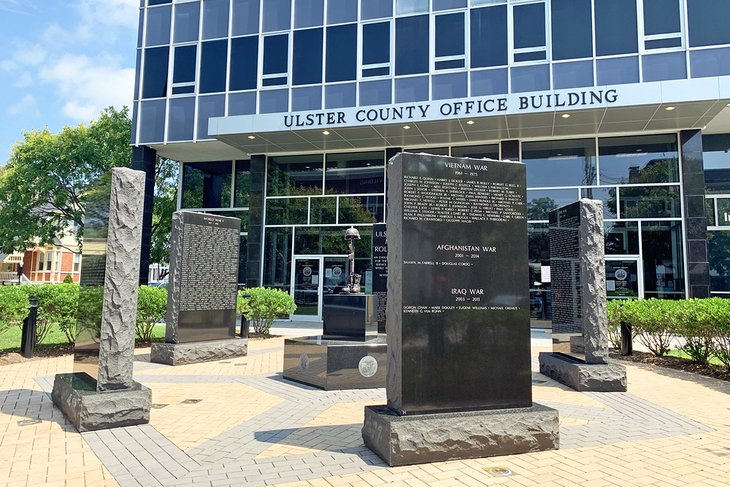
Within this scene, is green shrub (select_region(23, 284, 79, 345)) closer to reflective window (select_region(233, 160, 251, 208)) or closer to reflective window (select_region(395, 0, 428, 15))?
reflective window (select_region(233, 160, 251, 208))

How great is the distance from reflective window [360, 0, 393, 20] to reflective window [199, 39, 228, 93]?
→ 5.47 meters

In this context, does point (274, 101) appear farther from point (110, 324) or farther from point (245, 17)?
point (110, 324)

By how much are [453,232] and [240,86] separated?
52.2 feet

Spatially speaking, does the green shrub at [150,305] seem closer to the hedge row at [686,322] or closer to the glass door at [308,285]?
the glass door at [308,285]

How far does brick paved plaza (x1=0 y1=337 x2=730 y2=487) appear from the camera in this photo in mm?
3959

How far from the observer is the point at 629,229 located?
15.9 m

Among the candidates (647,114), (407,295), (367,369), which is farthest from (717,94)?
(407,295)

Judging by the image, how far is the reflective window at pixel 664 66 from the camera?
14758mm

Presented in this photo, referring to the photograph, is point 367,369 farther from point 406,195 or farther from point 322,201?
point 322,201

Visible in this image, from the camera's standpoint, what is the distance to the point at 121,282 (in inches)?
227

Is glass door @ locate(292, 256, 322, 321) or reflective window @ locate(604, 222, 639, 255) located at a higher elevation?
reflective window @ locate(604, 222, 639, 255)

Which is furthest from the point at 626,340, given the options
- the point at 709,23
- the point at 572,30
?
the point at 709,23

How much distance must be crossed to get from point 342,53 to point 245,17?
4.34m

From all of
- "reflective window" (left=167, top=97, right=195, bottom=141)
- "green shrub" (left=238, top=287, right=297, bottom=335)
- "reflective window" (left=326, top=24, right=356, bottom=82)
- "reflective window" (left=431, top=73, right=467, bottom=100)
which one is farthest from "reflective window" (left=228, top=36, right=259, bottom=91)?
"green shrub" (left=238, top=287, right=297, bottom=335)
